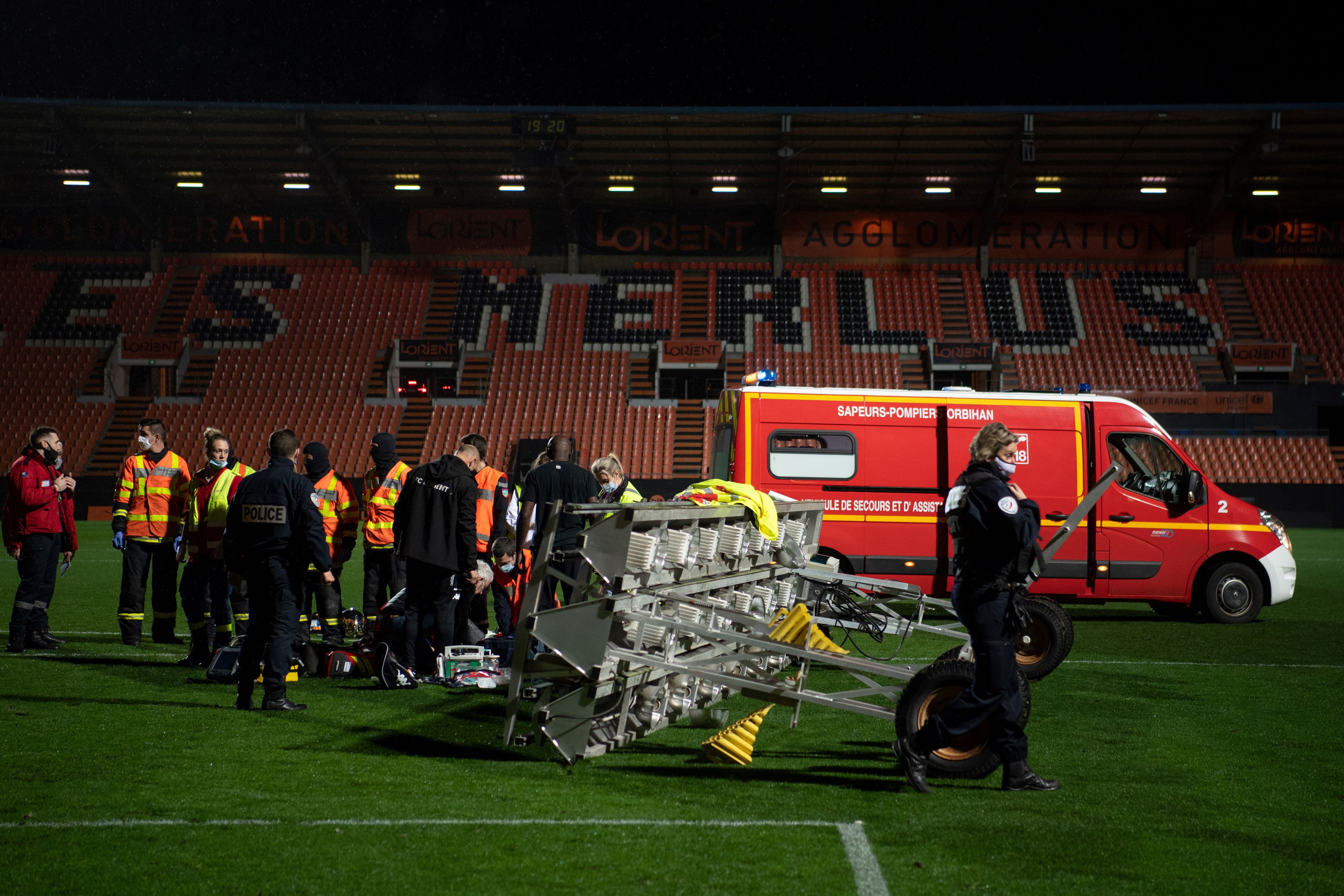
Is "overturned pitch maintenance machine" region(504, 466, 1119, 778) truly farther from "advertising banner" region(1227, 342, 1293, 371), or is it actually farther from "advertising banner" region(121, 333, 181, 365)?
"advertising banner" region(121, 333, 181, 365)

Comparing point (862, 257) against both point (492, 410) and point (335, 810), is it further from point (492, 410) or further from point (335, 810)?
point (335, 810)

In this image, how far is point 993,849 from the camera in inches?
162

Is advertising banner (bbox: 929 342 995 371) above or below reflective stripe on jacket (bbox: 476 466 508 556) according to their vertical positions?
above

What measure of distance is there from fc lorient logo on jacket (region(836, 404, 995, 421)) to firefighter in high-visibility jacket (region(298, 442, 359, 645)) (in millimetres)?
5221

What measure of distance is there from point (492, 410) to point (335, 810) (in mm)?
26768

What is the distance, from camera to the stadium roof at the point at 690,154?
92.5 ft

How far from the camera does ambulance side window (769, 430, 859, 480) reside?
11414 mm

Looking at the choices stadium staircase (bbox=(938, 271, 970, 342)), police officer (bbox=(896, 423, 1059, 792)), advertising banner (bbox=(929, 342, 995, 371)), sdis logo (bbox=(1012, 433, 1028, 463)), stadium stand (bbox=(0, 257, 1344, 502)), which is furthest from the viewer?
stadium staircase (bbox=(938, 271, 970, 342))

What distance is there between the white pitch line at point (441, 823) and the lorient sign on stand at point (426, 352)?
28206mm

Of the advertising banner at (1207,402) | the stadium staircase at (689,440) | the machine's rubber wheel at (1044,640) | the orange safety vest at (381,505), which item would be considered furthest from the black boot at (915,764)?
the advertising banner at (1207,402)

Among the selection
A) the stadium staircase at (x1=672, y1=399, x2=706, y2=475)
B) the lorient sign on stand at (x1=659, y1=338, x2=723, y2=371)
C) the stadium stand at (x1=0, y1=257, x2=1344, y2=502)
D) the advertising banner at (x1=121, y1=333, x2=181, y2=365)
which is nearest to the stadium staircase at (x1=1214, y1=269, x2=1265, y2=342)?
the stadium stand at (x1=0, y1=257, x2=1344, y2=502)

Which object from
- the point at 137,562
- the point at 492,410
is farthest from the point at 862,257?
the point at 137,562

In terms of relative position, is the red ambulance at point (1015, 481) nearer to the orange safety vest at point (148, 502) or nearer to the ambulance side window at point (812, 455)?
the ambulance side window at point (812, 455)

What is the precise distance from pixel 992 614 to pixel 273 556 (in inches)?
177
